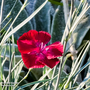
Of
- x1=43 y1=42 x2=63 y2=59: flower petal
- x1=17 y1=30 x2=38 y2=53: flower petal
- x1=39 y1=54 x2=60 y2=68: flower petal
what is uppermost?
x1=17 y1=30 x2=38 y2=53: flower petal

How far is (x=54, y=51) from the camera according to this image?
0.25m

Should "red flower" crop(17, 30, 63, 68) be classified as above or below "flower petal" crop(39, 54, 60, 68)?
above

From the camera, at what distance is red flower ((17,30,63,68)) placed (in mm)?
239

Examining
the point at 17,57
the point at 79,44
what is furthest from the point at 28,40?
the point at 79,44

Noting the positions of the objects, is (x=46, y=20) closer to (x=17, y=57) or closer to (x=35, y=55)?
(x=17, y=57)

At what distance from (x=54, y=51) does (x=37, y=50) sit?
0.09 ft

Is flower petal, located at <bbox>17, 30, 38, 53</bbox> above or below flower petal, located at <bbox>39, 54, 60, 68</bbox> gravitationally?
above

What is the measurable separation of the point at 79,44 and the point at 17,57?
0.23 m

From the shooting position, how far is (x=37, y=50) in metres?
0.26

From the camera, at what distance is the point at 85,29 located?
0.64 meters

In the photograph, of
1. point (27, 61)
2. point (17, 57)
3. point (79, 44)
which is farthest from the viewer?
point (79, 44)

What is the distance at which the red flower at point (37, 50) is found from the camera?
0.78 feet

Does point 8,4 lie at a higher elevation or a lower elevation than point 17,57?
higher

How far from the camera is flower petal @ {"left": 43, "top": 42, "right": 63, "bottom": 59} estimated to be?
9.5 inches
